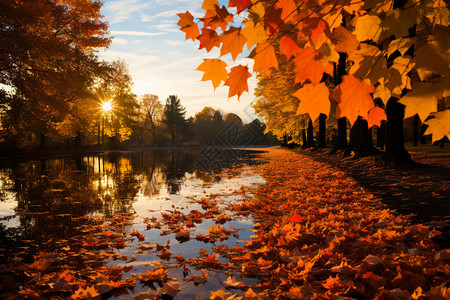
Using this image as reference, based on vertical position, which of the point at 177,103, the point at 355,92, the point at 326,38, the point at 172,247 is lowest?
the point at 172,247

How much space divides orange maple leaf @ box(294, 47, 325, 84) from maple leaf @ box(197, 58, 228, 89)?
18.7 inches

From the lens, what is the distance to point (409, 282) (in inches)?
78.0

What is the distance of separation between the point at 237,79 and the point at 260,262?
203 cm

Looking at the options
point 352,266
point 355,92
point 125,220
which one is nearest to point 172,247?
point 125,220

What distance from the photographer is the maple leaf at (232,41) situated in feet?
5.40

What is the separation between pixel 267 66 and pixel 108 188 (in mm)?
8086

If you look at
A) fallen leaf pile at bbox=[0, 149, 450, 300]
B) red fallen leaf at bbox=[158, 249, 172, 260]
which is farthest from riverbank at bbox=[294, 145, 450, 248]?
red fallen leaf at bbox=[158, 249, 172, 260]

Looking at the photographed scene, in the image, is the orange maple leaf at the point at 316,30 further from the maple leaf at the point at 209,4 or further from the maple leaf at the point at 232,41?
the maple leaf at the point at 209,4

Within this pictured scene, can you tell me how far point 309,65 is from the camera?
5.32 feet

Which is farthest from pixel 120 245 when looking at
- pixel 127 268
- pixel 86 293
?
pixel 86 293

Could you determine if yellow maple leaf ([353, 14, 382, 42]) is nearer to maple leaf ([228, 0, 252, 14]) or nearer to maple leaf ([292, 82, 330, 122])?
maple leaf ([292, 82, 330, 122])

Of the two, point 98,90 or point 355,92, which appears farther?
point 98,90

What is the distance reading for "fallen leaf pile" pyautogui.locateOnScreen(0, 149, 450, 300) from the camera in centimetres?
210

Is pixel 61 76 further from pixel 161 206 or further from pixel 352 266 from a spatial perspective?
pixel 352 266
